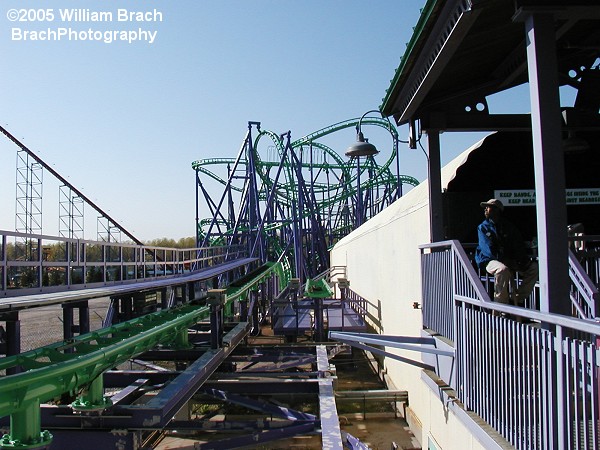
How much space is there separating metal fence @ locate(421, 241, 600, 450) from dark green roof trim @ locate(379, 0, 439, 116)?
62.7 inches

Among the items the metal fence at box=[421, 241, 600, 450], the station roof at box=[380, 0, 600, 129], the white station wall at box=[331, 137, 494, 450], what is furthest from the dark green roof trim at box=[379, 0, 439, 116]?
the metal fence at box=[421, 241, 600, 450]

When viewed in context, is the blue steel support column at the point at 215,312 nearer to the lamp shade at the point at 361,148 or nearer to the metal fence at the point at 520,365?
the metal fence at the point at 520,365

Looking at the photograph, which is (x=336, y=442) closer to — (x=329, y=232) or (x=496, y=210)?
(x=496, y=210)

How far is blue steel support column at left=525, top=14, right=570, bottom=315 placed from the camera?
317 cm

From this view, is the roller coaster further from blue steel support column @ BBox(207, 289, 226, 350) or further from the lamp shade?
the lamp shade

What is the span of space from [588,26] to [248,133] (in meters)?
22.0

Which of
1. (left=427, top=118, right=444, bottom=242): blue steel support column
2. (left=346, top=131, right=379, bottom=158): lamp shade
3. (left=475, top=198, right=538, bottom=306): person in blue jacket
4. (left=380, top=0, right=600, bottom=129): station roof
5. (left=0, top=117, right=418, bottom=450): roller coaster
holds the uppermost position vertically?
(left=346, top=131, right=379, bottom=158): lamp shade

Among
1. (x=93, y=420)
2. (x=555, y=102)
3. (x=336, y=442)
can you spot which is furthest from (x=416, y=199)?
(x=93, y=420)

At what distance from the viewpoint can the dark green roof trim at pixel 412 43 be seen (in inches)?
149

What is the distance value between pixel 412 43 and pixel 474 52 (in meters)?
0.74

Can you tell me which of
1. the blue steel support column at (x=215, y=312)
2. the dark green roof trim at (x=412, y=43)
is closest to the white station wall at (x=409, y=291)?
the dark green roof trim at (x=412, y=43)

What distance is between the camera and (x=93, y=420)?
451 centimetres

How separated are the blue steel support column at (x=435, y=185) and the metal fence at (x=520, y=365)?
742 millimetres

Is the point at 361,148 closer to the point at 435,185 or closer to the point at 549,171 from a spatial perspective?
the point at 435,185
